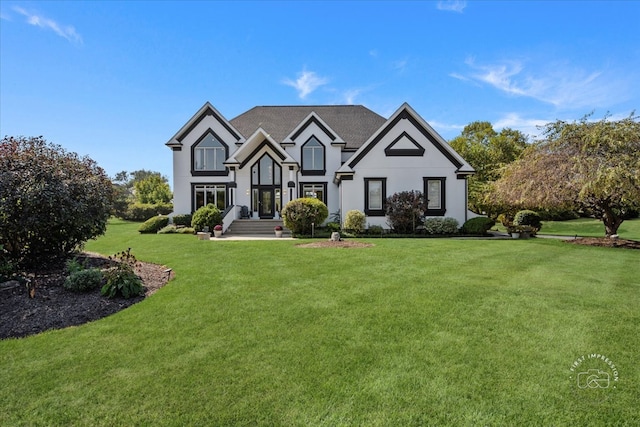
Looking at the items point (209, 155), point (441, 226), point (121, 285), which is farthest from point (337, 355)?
point (209, 155)

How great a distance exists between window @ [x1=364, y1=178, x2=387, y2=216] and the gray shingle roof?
4.77m

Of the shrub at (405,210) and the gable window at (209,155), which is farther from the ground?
the gable window at (209,155)

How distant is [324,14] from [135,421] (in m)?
13.7

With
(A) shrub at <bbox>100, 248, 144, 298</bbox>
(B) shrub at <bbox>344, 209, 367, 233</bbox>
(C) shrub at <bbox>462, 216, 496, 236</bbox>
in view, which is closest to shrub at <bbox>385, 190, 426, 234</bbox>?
(B) shrub at <bbox>344, 209, 367, 233</bbox>

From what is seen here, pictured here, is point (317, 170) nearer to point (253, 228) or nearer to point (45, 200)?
point (253, 228)

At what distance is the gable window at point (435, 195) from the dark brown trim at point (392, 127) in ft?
5.07

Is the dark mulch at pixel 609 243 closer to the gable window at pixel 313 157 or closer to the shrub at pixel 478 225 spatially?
the shrub at pixel 478 225

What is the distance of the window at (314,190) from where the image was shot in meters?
22.4

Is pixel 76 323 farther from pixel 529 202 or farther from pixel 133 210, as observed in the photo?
pixel 133 210

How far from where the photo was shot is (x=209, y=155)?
76.1 ft

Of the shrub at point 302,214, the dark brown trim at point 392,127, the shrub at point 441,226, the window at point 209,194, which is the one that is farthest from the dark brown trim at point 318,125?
the shrub at point 441,226

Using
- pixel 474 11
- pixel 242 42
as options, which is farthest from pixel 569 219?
pixel 242 42

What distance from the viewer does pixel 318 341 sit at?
171 inches

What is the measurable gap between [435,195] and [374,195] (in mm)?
3765
